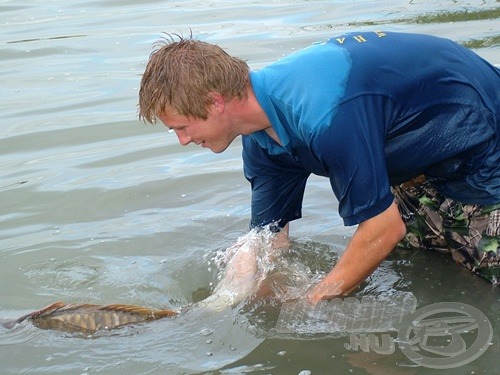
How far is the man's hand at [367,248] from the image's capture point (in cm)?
410

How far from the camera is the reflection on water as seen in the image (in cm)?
452

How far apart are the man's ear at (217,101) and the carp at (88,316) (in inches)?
44.6

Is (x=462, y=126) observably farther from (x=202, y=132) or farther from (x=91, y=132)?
(x=91, y=132)

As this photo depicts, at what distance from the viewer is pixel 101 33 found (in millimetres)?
10672

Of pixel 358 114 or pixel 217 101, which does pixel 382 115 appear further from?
pixel 217 101

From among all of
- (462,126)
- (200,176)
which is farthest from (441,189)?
(200,176)

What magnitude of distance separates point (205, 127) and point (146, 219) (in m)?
2.13

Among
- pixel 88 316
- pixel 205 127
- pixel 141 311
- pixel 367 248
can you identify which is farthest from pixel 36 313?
pixel 367 248

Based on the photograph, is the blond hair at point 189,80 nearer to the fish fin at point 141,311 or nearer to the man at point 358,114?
the man at point 358,114

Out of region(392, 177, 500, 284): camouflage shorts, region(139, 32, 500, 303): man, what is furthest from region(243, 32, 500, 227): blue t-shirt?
region(392, 177, 500, 284): camouflage shorts

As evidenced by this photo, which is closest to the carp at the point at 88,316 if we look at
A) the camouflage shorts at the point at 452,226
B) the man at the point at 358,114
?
the man at the point at 358,114

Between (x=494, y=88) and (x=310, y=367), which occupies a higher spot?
(x=494, y=88)

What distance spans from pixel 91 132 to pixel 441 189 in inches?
152

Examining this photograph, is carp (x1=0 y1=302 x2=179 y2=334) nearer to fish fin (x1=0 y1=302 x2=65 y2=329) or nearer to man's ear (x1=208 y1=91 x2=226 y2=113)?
fish fin (x1=0 y1=302 x2=65 y2=329)
